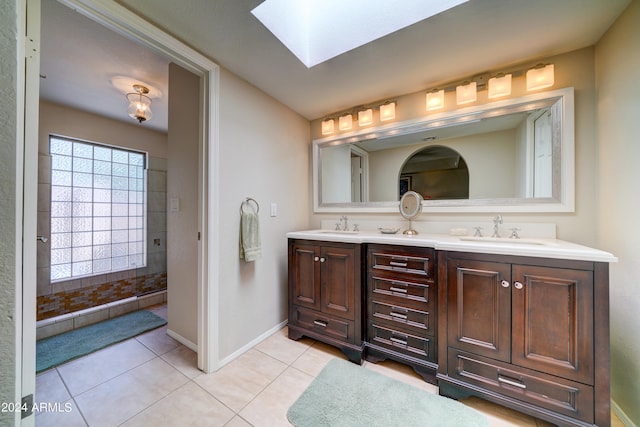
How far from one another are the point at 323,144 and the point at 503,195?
1704 millimetres

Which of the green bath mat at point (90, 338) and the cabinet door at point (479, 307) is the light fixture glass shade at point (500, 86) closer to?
the cabinet door at point (479, 307)

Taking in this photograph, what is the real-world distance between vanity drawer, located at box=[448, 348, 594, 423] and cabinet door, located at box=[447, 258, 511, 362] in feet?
0.21

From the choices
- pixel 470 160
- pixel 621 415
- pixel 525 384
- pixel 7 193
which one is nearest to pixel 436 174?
pixel 470 160

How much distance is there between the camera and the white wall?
1750 millimetres

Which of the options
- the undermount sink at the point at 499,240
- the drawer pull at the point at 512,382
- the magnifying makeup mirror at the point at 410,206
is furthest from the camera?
the magnifying makeup mirror at the point at 410,206

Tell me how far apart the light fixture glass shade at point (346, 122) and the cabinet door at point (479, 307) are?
62.5 inches

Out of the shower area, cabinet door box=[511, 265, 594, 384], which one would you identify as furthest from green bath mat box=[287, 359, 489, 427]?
the shower area

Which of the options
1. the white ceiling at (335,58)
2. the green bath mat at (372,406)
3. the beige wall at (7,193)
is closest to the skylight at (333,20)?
the white ceiling at (335,58)

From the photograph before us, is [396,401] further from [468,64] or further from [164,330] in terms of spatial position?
[468,64]

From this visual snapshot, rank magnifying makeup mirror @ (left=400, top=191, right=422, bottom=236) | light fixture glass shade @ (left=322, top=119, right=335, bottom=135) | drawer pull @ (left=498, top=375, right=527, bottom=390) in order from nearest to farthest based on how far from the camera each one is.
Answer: drawer pull @ (left=498, top=375, right=527, bottom=390), magnifying makeup mirror @ (left=400, top=191, right=422, bottom=236), light fixture glass shade @ (left=322, top=119, right=335, bottom=135)

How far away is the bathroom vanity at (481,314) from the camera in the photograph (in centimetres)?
111

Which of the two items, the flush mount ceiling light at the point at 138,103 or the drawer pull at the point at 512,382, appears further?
the flush mount ceiling light at the point at 138,103

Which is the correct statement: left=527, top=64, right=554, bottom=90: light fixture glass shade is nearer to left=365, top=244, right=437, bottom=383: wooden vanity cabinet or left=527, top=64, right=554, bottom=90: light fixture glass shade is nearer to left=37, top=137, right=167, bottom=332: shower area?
left=365, top=244, right=437, bottom=383: wooden vanity cabinet

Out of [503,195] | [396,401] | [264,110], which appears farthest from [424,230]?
[264,110]
